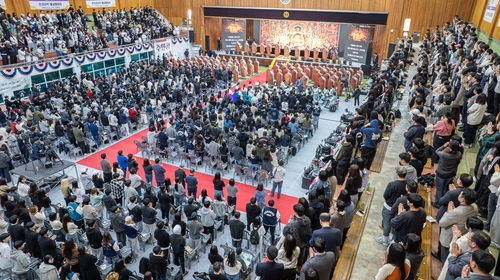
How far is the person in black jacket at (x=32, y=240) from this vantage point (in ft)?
23.5

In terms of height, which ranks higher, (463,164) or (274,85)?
(463,164)

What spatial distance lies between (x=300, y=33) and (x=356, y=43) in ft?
19.6

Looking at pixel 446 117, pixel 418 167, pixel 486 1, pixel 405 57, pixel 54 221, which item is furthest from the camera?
pixel 405 57

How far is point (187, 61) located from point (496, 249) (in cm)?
2465

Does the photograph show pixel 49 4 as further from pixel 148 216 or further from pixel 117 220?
pixel 148 216

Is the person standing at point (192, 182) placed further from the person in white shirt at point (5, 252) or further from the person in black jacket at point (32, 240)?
the person in white shirt at point (5, 252)

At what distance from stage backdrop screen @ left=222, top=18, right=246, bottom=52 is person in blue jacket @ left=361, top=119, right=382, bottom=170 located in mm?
27434

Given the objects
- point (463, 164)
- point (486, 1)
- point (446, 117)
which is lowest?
point (463, 164)

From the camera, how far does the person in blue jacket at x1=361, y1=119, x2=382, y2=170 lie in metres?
7.48

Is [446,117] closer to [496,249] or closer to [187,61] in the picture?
[496,249]

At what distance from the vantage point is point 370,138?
7.66 metres

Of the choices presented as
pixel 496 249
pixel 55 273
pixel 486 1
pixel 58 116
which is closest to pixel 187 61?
pixel 58 116

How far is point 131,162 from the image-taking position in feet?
34.7

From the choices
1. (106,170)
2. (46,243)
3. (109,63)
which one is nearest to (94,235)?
(46,243)
